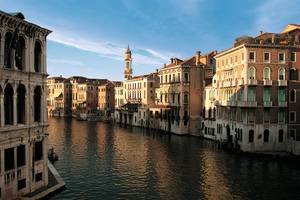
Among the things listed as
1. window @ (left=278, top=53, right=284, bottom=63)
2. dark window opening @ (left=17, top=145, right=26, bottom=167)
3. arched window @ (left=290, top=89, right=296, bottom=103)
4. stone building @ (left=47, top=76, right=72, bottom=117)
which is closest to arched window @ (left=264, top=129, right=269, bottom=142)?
arched window @ (left=290, top=89, right=296, bottom=103)

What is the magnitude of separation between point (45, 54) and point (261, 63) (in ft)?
89.6

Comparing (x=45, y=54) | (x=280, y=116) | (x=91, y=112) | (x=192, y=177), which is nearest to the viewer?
(x=45, y=54)

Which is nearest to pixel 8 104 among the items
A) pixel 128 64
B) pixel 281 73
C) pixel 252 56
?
pixel 252 56

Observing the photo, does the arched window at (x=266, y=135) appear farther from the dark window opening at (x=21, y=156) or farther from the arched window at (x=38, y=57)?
the dark window opening at (x=21, y=156)

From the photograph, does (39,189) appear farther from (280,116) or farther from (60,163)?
(280,116)

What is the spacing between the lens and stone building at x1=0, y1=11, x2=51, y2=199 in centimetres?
2097

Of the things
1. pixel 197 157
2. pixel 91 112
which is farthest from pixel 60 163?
pixel 91 112

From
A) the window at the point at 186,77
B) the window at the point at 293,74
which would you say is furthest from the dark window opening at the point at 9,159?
the window at the point at 186,77

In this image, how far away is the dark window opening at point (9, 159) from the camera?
69.1 ft

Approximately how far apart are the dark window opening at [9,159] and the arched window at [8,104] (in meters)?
1.71

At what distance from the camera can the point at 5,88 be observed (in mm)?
21453

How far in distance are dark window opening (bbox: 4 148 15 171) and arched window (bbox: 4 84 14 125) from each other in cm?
171

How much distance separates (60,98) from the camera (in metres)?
133

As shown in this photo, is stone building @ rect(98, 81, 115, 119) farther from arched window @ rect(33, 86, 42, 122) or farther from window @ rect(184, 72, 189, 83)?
arched window @ rect(33, 86, 42, 122)
